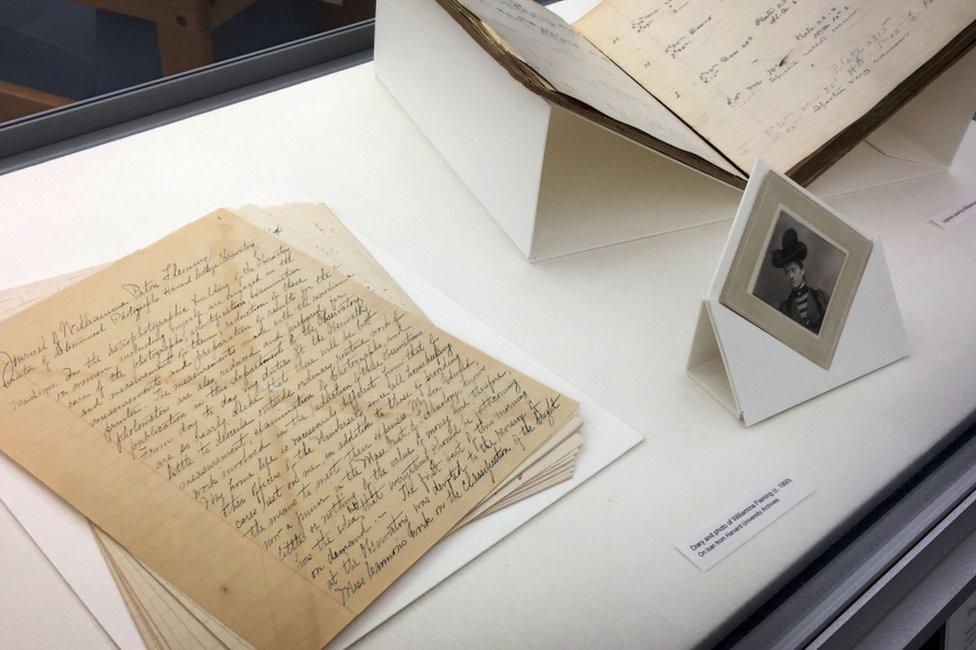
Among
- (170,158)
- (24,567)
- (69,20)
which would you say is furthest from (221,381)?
(69,20)

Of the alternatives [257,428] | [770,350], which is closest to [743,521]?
[770,350]

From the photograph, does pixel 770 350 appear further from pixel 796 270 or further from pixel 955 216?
pixel 955 216

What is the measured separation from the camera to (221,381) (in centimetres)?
80

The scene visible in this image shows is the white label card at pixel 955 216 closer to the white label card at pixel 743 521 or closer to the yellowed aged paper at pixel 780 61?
the yellowed aged paper at pixel 780 61

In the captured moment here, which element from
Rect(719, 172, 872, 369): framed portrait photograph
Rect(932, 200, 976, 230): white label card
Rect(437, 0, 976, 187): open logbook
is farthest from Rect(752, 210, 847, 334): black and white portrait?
Rect(932, 200, 976, 230): white label card

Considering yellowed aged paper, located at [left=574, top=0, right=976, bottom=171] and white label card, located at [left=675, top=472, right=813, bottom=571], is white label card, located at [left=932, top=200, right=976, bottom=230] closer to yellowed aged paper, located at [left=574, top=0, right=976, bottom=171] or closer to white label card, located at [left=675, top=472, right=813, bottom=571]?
yellowed aged paper, located at [left=574, top=0, right=976, bottom=171]

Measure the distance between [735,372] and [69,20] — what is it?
0.99 meters

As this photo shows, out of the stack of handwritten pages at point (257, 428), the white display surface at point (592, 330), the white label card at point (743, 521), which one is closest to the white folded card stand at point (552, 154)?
the white display surface at point (592, 330)

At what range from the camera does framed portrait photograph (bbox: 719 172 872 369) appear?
83cm

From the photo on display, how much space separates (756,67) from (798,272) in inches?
13.4

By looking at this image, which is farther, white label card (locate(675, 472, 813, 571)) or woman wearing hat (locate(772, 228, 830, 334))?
woman wearing hat (locate(772, 228, 830, 334))

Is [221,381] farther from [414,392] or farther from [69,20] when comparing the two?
[69,20]

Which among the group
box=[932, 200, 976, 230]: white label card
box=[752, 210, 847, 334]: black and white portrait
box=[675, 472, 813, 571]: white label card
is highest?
box=[932, 200, 976, 230]: white label card

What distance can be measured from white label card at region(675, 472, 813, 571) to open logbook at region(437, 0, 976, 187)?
34 cm
